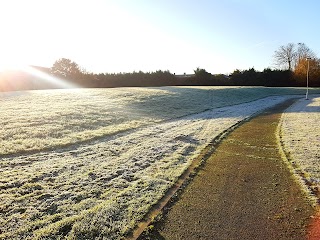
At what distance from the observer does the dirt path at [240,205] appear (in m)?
4.21

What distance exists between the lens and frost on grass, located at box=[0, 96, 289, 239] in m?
4.30

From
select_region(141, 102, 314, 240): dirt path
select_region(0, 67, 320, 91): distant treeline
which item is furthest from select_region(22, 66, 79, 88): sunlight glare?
select_region(141, 102, 314, 240): dirt path

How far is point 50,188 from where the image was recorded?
5809 millimetres

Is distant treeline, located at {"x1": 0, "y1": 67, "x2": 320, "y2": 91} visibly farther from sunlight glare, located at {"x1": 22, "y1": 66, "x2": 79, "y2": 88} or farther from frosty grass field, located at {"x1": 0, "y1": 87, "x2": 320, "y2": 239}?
frosty grass field, located at {"x1": 0, "y1": 87, "x2": 320, "y2": 239}

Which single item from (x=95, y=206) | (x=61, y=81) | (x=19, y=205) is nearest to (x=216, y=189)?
(x=95, y=206)

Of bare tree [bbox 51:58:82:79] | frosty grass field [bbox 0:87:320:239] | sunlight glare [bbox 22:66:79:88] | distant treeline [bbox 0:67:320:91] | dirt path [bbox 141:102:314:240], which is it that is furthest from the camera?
bare tree [bbox 51:58:82:79]

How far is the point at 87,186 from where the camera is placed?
593cm

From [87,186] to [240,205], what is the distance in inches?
126

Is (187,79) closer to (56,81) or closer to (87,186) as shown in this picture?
(56,81)

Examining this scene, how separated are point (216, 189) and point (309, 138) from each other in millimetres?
6290

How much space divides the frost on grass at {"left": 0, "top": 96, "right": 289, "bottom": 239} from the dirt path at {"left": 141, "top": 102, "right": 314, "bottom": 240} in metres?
0.62

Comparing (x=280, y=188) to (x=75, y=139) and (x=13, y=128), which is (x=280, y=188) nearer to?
(x=75, y=139)

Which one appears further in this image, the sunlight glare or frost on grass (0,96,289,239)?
the sunlight glare

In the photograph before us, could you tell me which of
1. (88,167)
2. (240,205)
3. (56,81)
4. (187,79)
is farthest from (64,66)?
(240,205)
